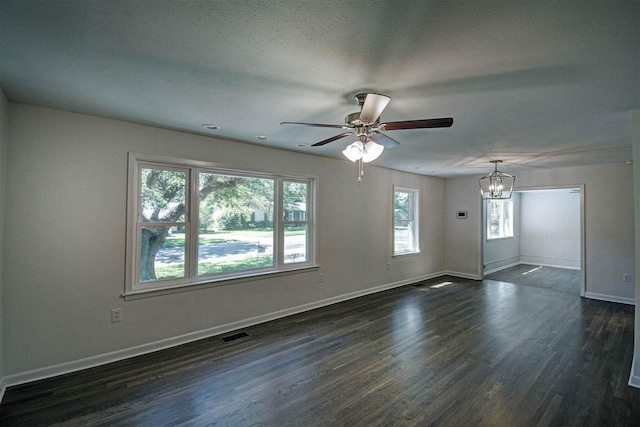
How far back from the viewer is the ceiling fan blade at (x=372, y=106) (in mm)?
1923

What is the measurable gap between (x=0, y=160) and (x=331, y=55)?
8.81 feet

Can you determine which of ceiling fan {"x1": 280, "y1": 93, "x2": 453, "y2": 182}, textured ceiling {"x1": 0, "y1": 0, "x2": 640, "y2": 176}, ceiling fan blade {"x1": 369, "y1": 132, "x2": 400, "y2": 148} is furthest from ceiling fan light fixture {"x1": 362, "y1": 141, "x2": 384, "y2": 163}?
textured ceiling {"x1": 0, "y1": 0, "x2": 640, "y2": 176}

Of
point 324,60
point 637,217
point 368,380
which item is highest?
point 324,60

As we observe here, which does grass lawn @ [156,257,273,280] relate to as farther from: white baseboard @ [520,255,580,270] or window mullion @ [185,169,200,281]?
white baseboard @ [520,255,580,270]

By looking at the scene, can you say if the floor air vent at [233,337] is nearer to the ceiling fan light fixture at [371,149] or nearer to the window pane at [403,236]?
the ceiling fan light fixture at [371,149]

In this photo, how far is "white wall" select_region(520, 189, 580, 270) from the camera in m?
8.19

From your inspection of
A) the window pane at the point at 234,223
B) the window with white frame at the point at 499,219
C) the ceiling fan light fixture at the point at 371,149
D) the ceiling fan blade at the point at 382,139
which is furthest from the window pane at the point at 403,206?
the ceiling fan light fixture at the point at 371,149

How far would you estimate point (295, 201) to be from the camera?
462cm

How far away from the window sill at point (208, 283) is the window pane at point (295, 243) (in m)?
0.18

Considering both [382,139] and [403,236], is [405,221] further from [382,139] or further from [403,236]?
[382,139]

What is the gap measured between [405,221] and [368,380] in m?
4.36

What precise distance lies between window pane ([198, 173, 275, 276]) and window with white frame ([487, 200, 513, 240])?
6.15 m

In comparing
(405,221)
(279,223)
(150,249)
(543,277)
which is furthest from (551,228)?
(150,249)

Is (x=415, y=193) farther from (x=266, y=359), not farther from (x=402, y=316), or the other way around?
(x=266, y=359)
